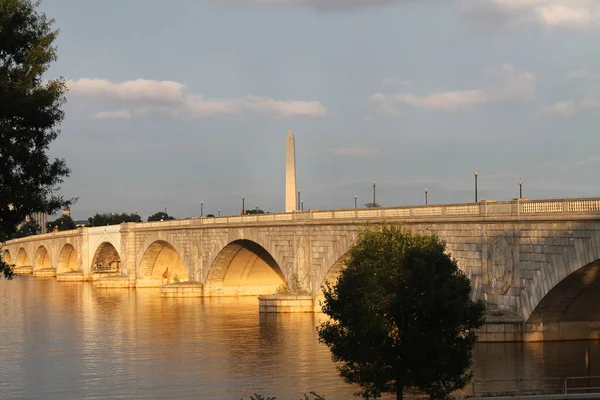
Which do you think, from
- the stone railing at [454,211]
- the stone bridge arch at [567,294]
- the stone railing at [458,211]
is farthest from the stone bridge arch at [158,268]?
the stone bridge arch at [567,294]

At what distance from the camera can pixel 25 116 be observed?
23484 millimetres

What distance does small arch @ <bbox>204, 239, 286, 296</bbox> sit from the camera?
75.9m

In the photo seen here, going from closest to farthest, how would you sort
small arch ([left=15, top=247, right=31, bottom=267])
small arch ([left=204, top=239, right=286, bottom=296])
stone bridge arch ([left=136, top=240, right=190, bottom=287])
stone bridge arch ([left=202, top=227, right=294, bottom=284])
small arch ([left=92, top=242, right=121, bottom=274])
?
stone bridge arch ([left=202, top=227, right=294, bottom=284]), small arch ([left=204, top=239, right=286, bottom=296]), stone bridge arch ([left=136, top=240, right=190, bottom=287]), small arch ([left=92, top=242, right=121, bottom=274]), small arch ([left=15, top=247, right=31, bottom=267])

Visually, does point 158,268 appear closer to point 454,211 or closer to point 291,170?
point 291,170

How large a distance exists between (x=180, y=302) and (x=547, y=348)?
140 feet

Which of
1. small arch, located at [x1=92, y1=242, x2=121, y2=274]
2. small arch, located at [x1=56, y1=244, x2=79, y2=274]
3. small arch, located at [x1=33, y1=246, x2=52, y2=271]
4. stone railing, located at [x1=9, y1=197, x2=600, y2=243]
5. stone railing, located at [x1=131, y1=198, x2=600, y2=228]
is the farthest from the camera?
small arch, located at [x1=33, y1=246, x2=52, y2=271]

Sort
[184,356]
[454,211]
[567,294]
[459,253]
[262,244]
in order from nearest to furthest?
1. [567,294]
2. [459,253]
3. [184,356]
4. [454,211]
5. [262,244]

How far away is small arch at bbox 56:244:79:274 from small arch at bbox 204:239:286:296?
55516 mm

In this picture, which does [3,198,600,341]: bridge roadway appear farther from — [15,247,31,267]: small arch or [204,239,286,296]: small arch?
[15,247,31,267]: small arch

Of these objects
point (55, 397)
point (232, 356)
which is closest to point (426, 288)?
point (55, 397)

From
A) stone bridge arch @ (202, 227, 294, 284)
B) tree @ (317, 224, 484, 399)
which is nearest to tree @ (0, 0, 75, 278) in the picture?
tree @ (317, 224, 484, 399)

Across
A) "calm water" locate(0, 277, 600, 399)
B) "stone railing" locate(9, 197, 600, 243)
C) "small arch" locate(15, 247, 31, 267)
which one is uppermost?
"stone railing" locate(9, 197, 600, 243)

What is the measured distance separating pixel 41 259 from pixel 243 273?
83143mm

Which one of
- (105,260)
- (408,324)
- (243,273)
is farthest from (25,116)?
(105,260)
